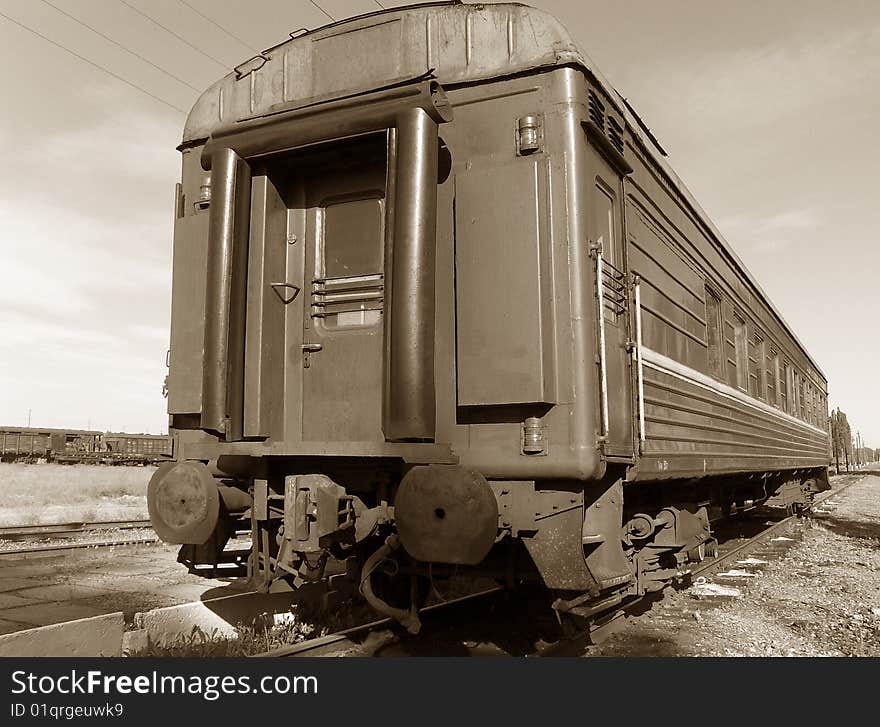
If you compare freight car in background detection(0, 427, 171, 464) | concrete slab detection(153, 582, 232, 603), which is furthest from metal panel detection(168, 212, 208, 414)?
freight car in background detection(0, 427, 171, 464)

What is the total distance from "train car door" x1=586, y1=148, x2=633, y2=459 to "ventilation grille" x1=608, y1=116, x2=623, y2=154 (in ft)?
0.49

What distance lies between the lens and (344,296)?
4.57 m

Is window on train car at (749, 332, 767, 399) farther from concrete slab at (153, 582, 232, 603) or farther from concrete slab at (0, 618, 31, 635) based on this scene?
concrete slab at (0, 618, 31, 635)

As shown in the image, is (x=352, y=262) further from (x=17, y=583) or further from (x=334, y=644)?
(x=17, y=583)

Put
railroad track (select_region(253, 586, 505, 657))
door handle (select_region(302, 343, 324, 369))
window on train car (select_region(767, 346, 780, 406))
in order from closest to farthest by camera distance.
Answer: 1. railroad track (select_region(253, 586, 505, 657))
2. door handle (select_region(302, 343, 324, 369))
3. window on train car (select_region(767, 346, 780, 406))

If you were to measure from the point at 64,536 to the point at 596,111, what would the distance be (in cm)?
985

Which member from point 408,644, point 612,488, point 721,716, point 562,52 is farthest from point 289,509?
point 562,52

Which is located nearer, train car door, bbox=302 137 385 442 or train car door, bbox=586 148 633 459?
train car door, bbox=586 148 633 459

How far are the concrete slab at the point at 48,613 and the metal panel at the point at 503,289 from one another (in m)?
3.79

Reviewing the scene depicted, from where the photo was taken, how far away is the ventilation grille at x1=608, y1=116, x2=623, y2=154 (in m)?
4.66

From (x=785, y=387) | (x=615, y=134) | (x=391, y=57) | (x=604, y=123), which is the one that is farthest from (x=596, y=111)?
(x=785, y=387)

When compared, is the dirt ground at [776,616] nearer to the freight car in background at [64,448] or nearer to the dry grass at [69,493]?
the dry grass at [69,493]

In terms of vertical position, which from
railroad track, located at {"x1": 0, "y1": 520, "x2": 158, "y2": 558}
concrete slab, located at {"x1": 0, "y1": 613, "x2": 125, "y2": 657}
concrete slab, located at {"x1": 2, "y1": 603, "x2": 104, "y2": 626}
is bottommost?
concrete slab, located at {"x1": 2, "y1": 603, "x2": 104, "y2": 626}

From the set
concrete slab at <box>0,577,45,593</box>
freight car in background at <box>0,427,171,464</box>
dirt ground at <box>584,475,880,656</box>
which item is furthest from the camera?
freight car in background at <box>0,427,171,464</box>
